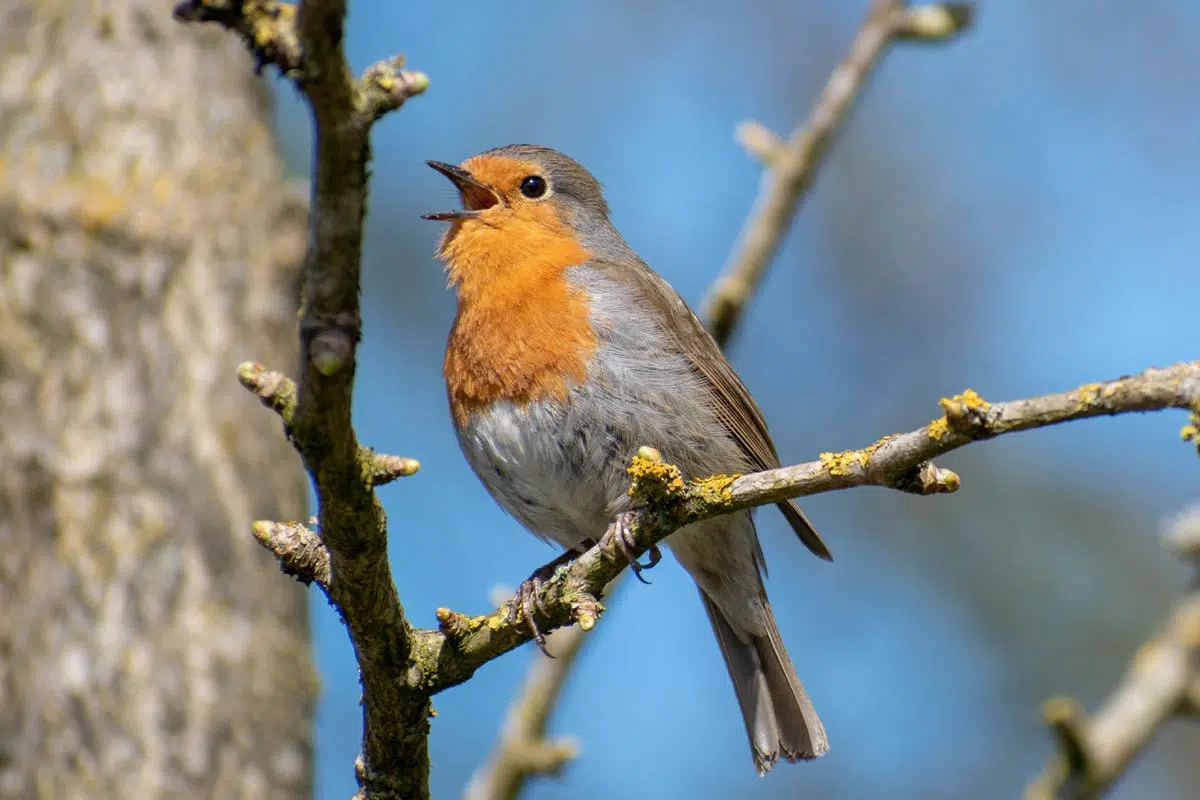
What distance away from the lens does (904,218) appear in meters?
10.2

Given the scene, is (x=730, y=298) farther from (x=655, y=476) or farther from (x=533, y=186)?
(x=655, y=476)

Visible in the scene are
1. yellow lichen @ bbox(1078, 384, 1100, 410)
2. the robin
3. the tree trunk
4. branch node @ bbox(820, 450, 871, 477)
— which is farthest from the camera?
the robin

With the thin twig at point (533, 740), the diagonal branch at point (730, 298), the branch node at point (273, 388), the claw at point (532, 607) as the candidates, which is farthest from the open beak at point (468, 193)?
the branch node at point (273, 388)

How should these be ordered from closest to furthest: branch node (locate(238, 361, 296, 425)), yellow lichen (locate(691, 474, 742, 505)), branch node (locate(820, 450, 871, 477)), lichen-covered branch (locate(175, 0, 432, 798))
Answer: lichen-covered branch (locate(175, 0, 432, 798)), branch node (locate(238, 361, 296, 425)), branch node (locate(820, 450, 871, 477)), yellow lichen (locate(691, 474, 742, 505))

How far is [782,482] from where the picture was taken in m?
2.58

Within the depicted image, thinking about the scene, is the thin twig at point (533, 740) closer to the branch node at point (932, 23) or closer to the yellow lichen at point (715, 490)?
the yellow lichen at point (715, 490)

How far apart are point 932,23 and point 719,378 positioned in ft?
5.24

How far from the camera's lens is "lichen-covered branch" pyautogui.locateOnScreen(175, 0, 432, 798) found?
1981 mm

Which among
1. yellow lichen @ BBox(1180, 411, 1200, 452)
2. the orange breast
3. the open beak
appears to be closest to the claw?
the orange breast

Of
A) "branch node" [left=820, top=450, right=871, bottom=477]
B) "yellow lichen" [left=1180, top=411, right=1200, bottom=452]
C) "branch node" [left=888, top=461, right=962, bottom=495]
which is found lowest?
"yellow lichen" [left=1180, top=411, right=1200, bottom=452]

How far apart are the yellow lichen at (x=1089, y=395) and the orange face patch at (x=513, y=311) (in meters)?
2.20

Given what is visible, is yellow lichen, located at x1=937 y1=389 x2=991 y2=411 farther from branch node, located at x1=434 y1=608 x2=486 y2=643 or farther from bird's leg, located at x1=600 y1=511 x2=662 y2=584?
branch node, located at x1=434 y1=608 x2=486 y2=643

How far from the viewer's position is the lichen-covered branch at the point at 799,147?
4.79 m

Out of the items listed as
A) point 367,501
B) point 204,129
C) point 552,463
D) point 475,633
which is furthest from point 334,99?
point 204,129
